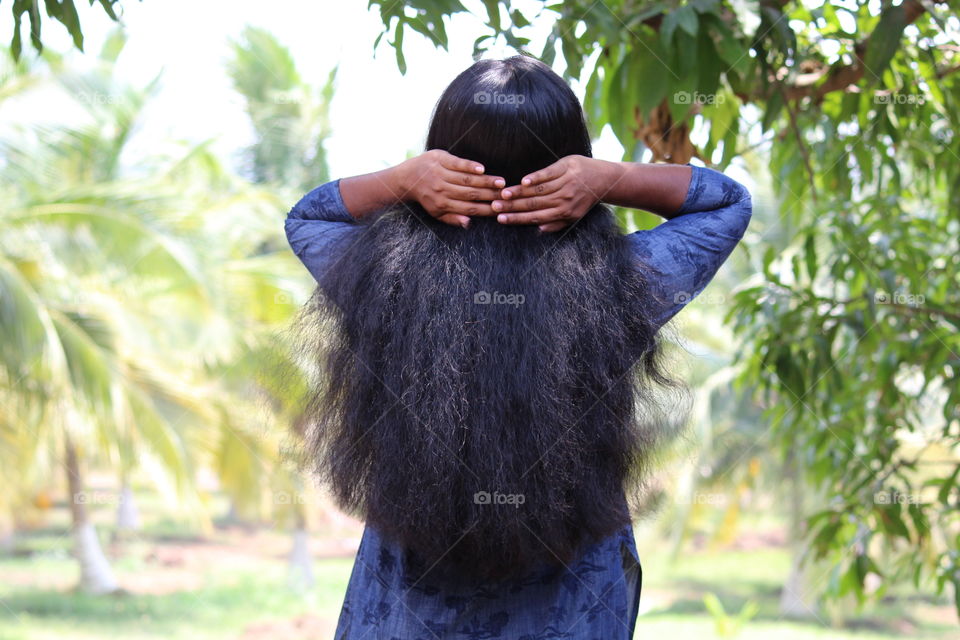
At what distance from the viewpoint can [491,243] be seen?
113 centimetres

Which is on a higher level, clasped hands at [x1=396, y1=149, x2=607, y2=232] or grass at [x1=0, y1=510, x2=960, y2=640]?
clasped hands at [x1=396, y1=149, x2=607, y2=232]

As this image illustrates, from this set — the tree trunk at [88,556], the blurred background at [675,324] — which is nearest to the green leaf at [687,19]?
the blurred background at [675,324]

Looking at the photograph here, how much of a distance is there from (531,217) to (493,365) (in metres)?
0.18

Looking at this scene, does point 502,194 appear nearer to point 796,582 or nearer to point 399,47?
point 399,47

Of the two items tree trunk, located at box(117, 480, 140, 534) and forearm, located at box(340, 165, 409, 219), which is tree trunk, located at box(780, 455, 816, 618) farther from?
forearm, located at box(340, 165, 409, 219)

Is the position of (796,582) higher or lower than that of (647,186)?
lower

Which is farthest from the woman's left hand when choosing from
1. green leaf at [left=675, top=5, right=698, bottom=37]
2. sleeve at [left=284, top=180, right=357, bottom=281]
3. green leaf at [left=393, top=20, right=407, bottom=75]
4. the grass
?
the grass

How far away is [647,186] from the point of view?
1258 millimetres

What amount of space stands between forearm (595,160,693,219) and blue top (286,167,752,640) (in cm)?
2

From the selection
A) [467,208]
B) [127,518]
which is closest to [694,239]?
[467,208]

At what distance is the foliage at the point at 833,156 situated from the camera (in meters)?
1.63

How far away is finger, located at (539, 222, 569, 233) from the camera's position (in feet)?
3.76

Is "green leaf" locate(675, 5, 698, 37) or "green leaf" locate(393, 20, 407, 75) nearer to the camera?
"green leaf" locate(675, 5, 698, 37)

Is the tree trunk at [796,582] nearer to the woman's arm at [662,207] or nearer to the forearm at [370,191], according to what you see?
the woman's arm at [662,207]
